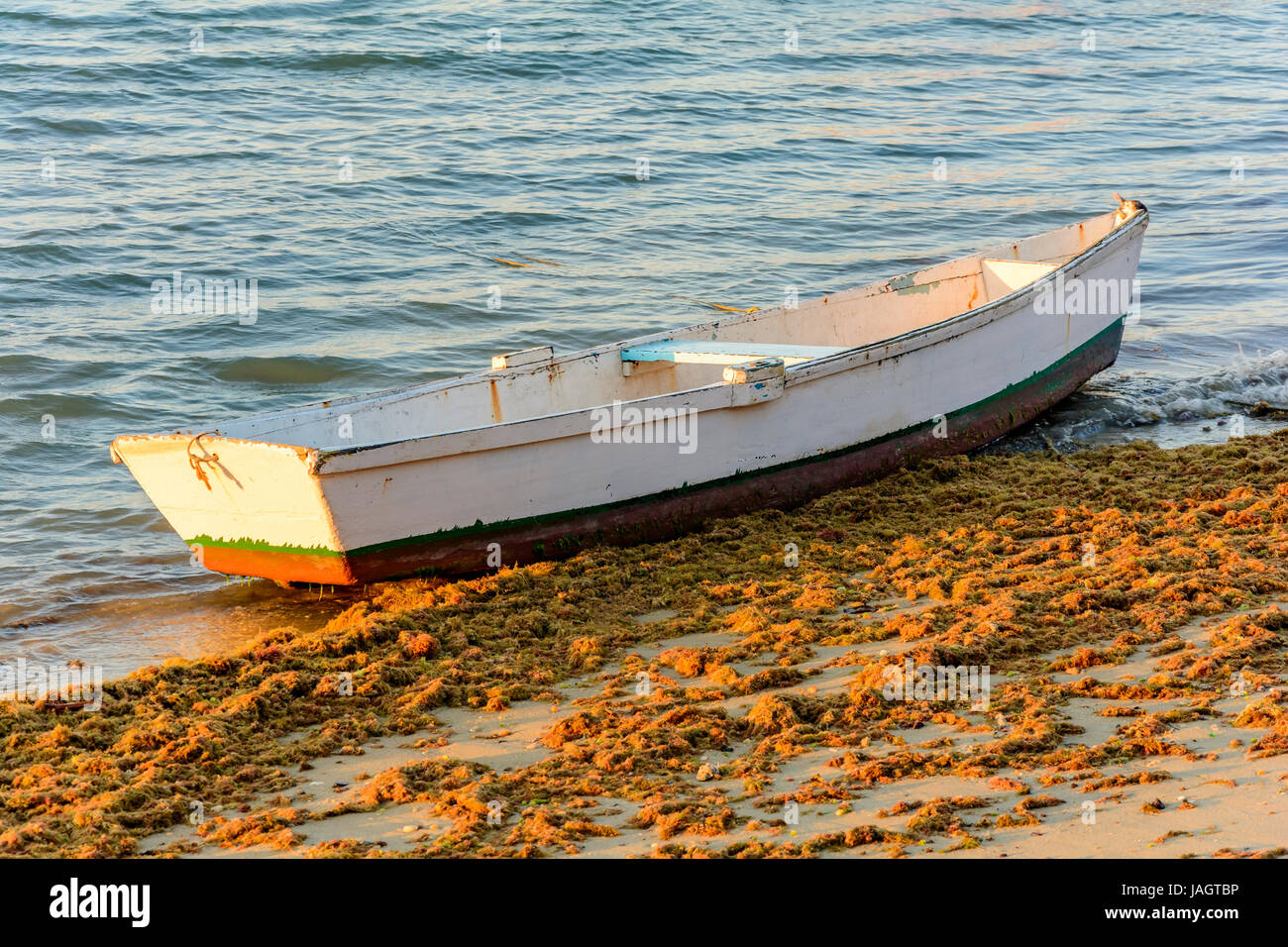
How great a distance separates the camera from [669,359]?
894 cm

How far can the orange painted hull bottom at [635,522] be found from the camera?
721 cm

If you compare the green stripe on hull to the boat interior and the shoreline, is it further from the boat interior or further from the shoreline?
the boat interior

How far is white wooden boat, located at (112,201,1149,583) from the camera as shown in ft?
23.0

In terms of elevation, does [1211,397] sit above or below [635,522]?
above

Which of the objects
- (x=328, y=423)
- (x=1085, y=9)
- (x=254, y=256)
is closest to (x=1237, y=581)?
(x=328, y=423)

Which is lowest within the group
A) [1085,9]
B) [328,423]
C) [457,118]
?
[328,423]

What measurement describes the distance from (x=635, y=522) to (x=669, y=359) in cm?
151

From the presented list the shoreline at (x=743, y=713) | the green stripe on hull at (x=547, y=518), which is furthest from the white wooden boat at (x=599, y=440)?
the shoreline at (x=743, y=713)

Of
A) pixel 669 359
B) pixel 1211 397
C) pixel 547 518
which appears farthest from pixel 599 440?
pixel 1211 397

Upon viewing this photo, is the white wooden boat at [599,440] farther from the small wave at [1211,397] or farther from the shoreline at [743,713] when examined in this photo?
the small wave at [1211,397]

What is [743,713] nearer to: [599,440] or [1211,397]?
[599,440]
